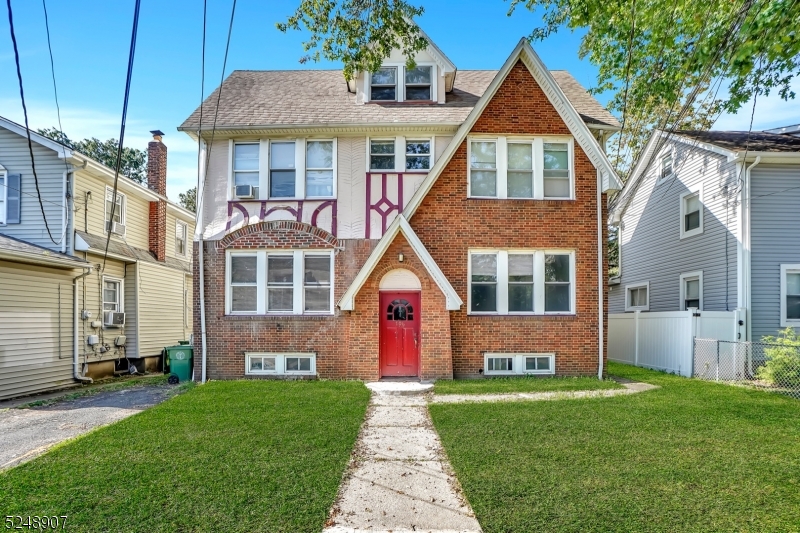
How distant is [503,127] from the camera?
11.8m

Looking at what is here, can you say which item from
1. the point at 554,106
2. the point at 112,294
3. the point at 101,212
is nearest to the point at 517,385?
the point at 554,106

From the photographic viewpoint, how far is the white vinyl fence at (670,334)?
12.0m

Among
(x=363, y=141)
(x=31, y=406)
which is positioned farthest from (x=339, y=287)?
(x=31, y=406)

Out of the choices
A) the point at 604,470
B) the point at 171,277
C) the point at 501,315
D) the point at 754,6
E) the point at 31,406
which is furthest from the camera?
the point at 171,277

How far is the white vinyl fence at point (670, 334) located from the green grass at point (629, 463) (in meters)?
3.20

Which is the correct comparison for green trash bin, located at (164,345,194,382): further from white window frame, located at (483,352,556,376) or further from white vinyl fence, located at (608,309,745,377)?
white vinyl fence, located at (608,309,745,377)

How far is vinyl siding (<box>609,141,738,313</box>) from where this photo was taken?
42.1 feet

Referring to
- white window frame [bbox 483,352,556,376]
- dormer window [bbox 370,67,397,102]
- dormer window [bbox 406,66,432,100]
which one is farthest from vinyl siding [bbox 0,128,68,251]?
white window frame [bbox 483,352,556,376]

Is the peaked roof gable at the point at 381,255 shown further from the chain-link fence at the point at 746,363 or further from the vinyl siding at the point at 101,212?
the vinyl siding at the point at 101,212

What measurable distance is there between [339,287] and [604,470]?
25.4ft

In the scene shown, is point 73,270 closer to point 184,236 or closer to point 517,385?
point 184,236

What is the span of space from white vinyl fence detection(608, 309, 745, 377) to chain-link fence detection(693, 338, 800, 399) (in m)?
0.32

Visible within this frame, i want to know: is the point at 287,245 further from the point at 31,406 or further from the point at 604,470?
the point at 604,470

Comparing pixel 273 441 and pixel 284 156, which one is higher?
pixel 284 156
